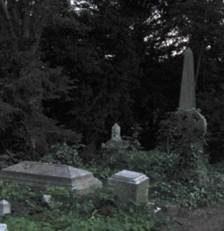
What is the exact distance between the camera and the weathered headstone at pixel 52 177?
700 centimetres

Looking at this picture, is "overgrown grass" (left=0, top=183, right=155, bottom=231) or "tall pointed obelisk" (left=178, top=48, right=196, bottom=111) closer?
"overgrown grass" (left=0, top=183, right=155, bottom=231)

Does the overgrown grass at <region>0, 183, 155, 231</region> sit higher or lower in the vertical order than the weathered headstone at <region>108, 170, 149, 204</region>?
lower

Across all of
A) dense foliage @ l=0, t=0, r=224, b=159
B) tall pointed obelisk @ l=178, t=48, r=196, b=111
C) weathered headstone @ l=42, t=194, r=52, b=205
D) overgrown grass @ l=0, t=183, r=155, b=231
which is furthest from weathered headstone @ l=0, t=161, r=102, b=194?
dense foliage @ l=0, t=0, r=224, b=159

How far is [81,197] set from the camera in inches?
257

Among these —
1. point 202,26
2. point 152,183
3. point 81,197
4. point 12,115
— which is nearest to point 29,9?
point 12,115

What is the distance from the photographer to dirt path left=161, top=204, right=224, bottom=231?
20.3 feet

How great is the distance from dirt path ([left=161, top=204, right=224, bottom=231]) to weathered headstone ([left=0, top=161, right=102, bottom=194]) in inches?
53.7

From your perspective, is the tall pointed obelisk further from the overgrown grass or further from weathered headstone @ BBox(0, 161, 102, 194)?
the overgrown grass

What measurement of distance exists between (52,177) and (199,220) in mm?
2158

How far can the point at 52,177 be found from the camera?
712 cm

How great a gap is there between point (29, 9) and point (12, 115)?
3.78m

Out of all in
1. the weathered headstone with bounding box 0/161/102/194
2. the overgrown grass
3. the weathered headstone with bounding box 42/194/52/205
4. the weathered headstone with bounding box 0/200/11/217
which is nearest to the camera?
the overgrown grass

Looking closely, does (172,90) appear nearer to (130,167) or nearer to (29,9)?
(29,9)

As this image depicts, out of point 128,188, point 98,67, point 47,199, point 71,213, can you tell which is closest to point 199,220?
point 128,188
